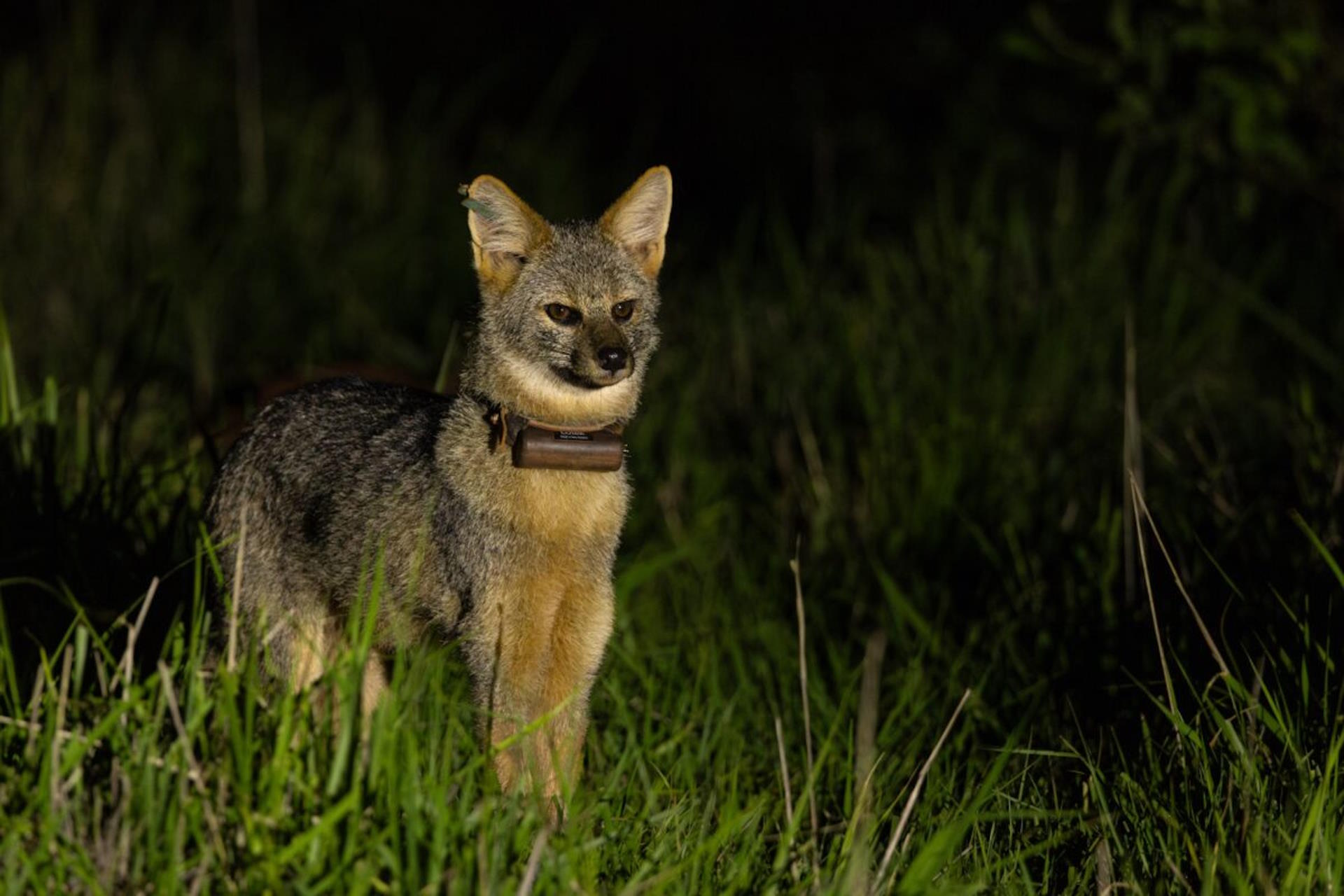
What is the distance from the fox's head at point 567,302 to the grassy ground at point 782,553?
473 mm

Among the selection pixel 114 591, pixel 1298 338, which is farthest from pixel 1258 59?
pixel 114 591

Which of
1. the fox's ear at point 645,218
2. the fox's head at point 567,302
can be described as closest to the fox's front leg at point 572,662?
the fox's head at point 567,302

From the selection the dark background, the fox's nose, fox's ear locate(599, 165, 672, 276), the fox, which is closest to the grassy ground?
the dark background

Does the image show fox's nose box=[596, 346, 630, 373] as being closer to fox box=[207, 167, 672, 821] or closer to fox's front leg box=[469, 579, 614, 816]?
fox box=[207, 167, 672, 821]

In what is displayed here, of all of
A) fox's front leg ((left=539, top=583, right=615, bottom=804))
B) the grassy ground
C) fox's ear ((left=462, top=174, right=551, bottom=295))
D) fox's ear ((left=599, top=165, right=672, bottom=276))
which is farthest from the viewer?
fox's ear ((left=599, top=165, right=672, bottom=276))

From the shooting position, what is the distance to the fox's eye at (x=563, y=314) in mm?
4062

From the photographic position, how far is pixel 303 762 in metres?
3.22

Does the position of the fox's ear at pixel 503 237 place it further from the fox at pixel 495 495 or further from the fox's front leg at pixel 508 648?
the fox's front leg at pixel 508 648

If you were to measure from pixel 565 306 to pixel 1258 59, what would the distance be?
3.12 meters

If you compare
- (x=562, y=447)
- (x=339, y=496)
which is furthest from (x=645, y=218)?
(x=339, y=496)

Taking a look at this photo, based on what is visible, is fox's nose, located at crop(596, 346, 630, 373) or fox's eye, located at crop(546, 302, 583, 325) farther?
fox's eye, located at crop(546, 302, 583, 325)

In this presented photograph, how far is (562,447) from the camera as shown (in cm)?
373

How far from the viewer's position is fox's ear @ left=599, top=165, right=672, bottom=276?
416 centimetres

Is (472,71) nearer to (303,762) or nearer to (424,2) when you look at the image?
(424,2)
